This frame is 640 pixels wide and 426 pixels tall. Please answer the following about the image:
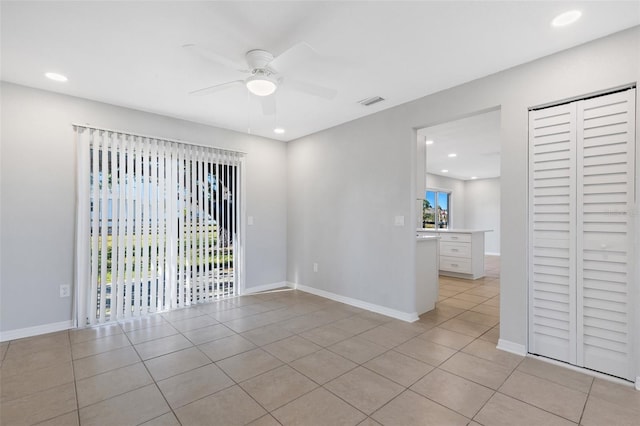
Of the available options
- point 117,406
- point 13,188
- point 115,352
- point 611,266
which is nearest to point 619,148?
point 611,266

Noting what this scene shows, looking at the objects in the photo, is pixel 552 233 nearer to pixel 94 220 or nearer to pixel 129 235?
pixel 129 235

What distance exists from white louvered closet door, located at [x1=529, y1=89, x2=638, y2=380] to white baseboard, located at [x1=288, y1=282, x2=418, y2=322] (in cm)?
120

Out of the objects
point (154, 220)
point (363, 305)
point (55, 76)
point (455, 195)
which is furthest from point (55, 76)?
point (455, 195)

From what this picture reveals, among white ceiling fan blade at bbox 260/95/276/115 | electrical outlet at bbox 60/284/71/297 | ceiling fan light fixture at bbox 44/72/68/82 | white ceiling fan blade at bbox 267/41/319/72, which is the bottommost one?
electrical outlet at bbox 60/284/71/297

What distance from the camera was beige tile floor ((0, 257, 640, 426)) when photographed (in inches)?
71.5

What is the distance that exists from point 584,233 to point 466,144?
3.52 m

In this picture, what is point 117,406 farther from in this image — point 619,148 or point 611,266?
point 619,148

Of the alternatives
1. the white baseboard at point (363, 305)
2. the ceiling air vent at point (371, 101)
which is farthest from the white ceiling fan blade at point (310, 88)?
the white baseboard at point (363, 305)

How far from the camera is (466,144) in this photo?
5445 millimetres

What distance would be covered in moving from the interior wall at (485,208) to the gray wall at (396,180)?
23.7 ft

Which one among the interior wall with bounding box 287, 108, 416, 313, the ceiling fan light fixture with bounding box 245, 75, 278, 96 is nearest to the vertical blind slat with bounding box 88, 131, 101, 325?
the ceiling fan light fixture with bounding box 245, 75, 278, 96

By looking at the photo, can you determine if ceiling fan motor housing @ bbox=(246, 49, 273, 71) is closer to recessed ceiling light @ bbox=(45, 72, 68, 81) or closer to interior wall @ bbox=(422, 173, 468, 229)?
recessed ceiling light @ bbox=(45, 72, 68, 81)

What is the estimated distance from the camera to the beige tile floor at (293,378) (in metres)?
1.82

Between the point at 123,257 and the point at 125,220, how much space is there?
438 millimetres
